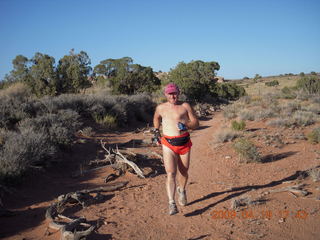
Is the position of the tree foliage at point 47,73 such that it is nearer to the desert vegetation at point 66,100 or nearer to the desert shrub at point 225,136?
the desert vegetation at point 66,100

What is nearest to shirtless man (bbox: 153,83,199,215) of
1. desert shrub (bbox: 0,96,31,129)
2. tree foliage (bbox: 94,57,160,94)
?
desert shrub (bbox: 0,96,31,129)

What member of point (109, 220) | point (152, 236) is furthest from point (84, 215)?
point (152, 236)

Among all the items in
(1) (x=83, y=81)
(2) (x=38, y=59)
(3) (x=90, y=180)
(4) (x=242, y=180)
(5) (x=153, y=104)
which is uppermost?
(2) (x=38, y=59)

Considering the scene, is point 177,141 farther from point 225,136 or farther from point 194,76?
point 194,76

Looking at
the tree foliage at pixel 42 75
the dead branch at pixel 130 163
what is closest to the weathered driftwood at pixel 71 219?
the dead branch at pixel 130 163

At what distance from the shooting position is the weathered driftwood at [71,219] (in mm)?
3209

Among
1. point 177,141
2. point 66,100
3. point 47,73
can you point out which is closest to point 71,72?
point 47,73

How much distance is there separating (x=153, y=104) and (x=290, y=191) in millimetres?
14410

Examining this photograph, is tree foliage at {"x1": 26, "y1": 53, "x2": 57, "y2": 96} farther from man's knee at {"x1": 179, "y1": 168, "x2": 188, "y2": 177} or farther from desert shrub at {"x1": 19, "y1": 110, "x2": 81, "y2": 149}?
man's knee at {"x1": 179, "y1": 168, "x2": 188, "y2": 177}

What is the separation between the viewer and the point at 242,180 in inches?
220

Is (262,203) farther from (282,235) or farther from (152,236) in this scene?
(152,236)

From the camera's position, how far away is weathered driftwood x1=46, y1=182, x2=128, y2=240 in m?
3.21

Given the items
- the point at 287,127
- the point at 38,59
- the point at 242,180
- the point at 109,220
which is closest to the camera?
the point at 109,220
